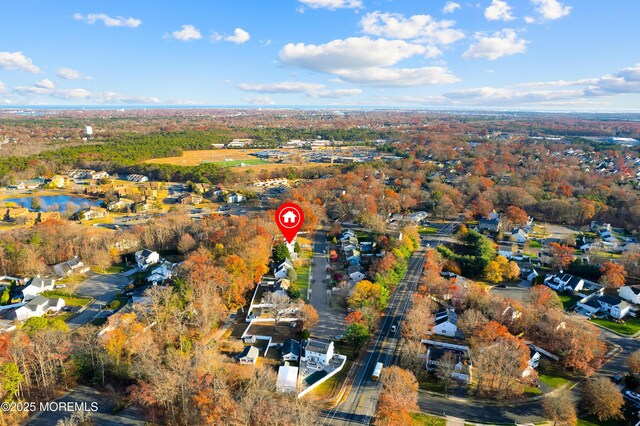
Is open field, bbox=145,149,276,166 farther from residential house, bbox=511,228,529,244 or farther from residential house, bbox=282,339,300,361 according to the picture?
residential house, bbox=282,339,300,361

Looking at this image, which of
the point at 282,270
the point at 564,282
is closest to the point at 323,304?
the point at 282,270

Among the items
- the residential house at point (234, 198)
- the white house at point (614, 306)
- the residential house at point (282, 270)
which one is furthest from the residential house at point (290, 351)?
the residential house at point (234, 198)

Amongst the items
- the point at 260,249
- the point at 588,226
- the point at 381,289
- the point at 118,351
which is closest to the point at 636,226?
the point at 588,226

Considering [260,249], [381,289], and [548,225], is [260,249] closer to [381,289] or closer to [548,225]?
[381,289]

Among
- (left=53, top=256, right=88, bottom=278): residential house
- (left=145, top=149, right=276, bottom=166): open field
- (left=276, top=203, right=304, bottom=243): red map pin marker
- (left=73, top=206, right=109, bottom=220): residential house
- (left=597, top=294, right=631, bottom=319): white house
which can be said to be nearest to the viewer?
(left=597, top=294, right=631, bottom=319): white house

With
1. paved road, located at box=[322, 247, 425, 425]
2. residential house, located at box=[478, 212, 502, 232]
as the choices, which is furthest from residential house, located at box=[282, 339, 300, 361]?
residential house, located at box=[478, 212, 502, 232]

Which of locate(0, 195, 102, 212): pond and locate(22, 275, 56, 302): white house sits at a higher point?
locate(0, 195, 102, 212): pond
